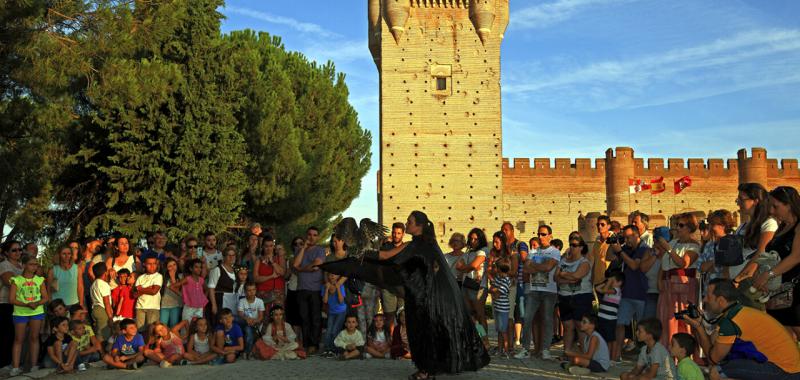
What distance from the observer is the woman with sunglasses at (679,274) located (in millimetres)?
7547

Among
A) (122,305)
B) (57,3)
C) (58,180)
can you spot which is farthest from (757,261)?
(58,180)

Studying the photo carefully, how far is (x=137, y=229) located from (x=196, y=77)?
11.9 ft

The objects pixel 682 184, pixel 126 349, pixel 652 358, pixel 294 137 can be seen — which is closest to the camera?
pixel 652 358

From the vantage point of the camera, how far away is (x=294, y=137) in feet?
67.7

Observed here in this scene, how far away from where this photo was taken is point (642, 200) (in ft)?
119

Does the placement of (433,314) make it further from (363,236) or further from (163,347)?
(163,347)

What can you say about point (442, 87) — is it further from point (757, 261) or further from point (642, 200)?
point (757, 261)

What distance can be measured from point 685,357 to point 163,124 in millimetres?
12848

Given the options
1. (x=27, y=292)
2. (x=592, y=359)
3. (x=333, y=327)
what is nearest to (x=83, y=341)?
(x=27, y=292)

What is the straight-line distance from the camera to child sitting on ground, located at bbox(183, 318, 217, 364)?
8641mm

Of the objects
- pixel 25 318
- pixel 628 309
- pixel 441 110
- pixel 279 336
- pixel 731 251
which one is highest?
pixel 441 110

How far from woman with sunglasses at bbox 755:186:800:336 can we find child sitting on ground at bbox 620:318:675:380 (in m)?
1.16

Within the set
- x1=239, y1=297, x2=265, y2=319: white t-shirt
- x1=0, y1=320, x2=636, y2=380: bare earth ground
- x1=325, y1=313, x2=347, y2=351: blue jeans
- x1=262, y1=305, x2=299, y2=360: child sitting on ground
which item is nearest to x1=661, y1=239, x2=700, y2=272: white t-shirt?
x1=0, y1=320, x2=636, y2=380: bare earth ground

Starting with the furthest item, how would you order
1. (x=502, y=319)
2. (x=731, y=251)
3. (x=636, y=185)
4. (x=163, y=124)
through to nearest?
(x=636, y=185)
(x=163, y=124)
(x=502, y=319)
(x=731, y=251)
